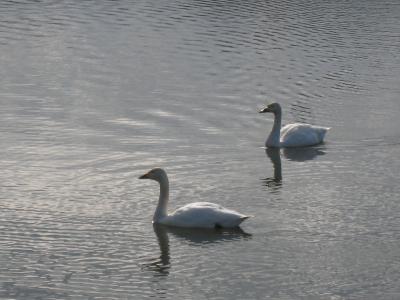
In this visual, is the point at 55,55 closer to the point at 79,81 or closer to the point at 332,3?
the point at 79,81

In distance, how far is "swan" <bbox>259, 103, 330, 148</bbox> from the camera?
23078mm

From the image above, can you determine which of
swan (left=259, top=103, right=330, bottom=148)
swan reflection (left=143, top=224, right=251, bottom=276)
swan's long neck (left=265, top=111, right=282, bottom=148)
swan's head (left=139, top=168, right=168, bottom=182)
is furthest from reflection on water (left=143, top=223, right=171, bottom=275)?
swan (left=259, top=103, right=330, bottom=148)

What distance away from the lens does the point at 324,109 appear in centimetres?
2628

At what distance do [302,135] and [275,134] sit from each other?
0.55 m

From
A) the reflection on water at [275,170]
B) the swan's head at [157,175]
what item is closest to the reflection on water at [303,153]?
the reflection on water at [275,170]

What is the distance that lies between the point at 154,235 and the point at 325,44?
1855 centimetres

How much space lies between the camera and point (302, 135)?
23.2 meters

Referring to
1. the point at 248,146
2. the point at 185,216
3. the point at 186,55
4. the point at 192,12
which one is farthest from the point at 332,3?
the point at 185,216

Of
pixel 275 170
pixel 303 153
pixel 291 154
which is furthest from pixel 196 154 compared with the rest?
pixel 303 153

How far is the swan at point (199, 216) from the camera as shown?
17062 millimetres

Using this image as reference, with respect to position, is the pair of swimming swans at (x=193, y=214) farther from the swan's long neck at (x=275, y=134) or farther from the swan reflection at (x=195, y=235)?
the swan's long neck at (x=275, y=134)

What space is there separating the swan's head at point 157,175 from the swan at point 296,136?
5.19 meters

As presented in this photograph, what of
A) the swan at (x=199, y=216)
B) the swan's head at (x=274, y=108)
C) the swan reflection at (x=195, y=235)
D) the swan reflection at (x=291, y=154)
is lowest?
the swan reflection at (x=291, y=154)

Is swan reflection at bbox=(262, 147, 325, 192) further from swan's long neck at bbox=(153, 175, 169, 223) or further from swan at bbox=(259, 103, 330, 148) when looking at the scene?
swan's long neck at bbox=(153, 175, 169, 223)
